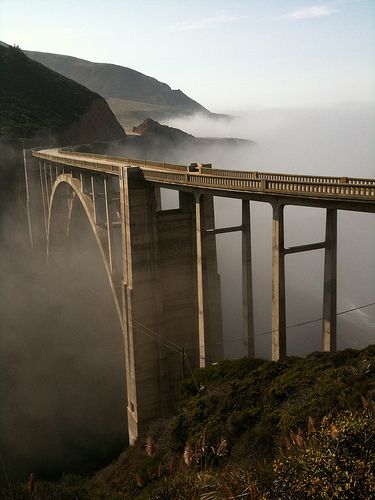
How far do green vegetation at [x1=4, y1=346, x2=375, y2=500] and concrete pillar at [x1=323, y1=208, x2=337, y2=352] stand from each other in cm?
106

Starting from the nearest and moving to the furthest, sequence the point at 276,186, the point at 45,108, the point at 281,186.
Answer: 1. the point at 281,186
2. the point at 276,186
3. the point at 45,108

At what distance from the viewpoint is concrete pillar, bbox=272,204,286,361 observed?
61.6ft

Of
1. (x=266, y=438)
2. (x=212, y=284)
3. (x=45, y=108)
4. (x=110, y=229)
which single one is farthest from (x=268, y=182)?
(x=45, y=108)

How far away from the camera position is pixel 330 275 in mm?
18531

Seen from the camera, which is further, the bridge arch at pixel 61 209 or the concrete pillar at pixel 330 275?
the bridge arch at pixel 61 209

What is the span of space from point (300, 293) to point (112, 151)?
45.2 m

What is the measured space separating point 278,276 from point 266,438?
6.12 metres

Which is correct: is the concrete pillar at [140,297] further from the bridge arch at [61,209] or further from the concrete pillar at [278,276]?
the bridge arch at [61,209]

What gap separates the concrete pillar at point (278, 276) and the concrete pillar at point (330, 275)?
1625 millimetres

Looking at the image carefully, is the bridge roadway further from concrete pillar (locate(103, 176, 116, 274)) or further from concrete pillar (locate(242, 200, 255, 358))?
concrete pillar (locate(103, 176, 116, 274))

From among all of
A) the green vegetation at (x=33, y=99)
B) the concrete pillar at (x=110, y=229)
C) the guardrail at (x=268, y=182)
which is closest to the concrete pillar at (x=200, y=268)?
the guardrail at (x=268, y=182)

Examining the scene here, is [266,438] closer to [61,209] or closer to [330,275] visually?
[330,275]

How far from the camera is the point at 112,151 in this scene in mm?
96500

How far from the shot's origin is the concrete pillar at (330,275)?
18.1 metres
